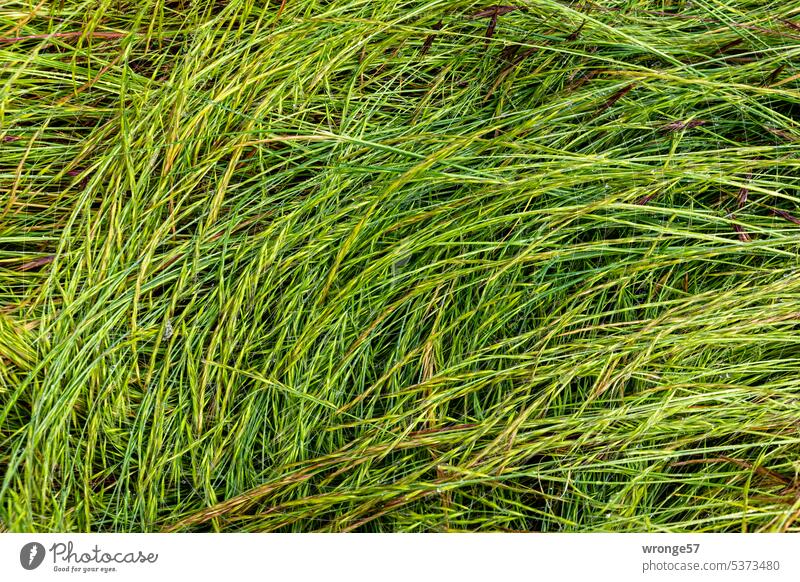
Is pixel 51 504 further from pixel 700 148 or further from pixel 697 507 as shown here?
pixel 700 148

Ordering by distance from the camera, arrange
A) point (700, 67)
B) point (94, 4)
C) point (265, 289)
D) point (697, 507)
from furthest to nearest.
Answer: point (94, 4) → point (700, 67) → point (265, 289) → point (697, 507)

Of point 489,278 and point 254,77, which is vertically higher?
point 254,77

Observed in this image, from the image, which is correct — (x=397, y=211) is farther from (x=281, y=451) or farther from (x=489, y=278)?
(x=281, y=451)

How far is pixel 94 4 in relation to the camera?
1557 mm

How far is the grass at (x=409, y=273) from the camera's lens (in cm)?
127

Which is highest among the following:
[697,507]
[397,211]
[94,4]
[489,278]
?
[94,4]

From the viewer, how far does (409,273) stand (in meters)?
1.31

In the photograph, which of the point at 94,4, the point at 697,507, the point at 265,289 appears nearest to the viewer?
the point at 697,507

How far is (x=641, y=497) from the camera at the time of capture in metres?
1.28

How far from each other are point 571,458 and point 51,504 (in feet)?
3.62

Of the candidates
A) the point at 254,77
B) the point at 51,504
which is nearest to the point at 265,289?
the point at 254,77

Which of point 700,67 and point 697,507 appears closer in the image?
point 697,507

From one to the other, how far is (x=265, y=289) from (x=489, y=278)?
50 centimetres

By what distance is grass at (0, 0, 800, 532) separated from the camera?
127 centimetres
